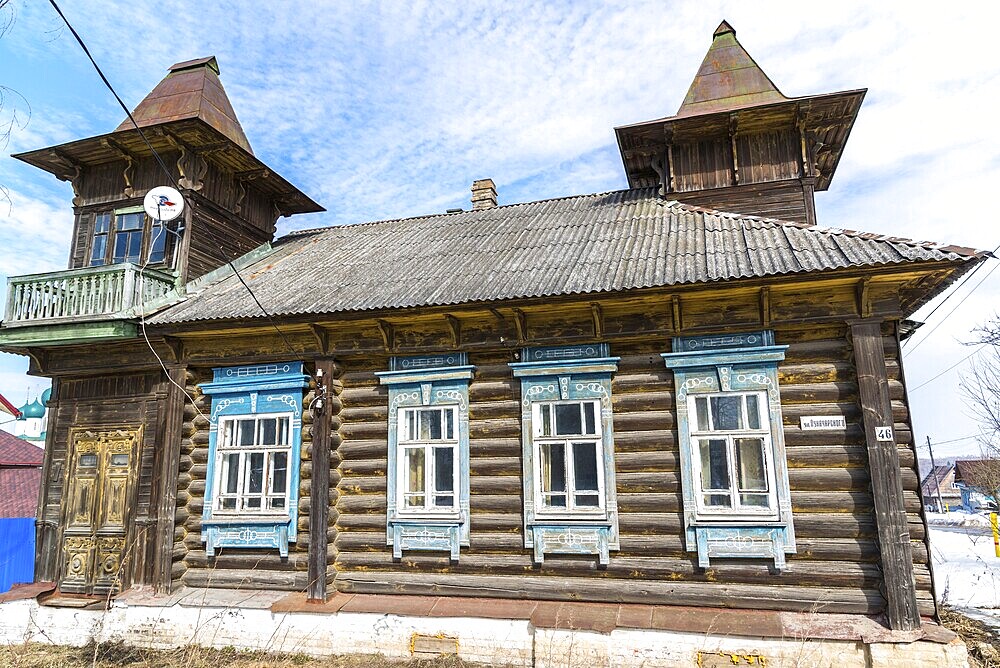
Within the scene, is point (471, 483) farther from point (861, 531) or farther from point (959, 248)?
point (959, 248)

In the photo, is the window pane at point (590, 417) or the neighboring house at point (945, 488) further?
the neighboring house at point (945, 488)

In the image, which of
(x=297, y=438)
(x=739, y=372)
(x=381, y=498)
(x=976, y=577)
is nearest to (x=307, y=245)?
(x=297, y=438)

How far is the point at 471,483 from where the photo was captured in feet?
25.2

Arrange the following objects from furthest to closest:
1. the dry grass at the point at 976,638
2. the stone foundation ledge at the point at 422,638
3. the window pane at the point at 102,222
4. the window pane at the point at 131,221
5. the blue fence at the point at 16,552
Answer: the window pane at the point at 102,222 → the window pane at the point at 131,221 → the blue fence at the point at 16,552 → the dry grass at the point at 976,638 → the stone foundation ledge at the point at 422,638

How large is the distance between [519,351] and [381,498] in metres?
2.63

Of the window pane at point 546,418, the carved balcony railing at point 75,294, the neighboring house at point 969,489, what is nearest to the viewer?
the window pane at point 546,418

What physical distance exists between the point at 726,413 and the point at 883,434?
60.7 inches

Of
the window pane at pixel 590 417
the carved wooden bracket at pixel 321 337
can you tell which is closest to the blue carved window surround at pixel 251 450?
the carved wooden bracket at pixel 321 337

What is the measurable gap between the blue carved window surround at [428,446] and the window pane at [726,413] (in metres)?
2.99

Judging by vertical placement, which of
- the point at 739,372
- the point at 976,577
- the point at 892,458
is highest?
the point at 739,372

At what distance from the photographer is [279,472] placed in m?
8.43

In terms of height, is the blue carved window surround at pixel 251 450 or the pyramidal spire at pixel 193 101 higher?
the pyramidal spire at pixel 193 101

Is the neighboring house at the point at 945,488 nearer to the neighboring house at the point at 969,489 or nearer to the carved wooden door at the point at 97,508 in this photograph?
the neighboring house at the point at 969,489

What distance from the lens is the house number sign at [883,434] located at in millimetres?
6391
